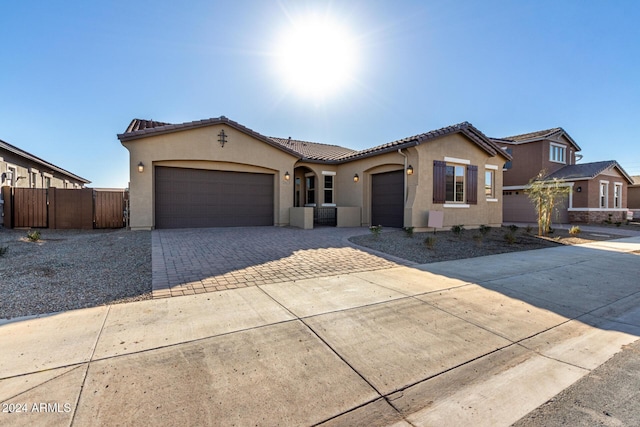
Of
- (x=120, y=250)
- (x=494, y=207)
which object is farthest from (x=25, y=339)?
(x=494, y=207)

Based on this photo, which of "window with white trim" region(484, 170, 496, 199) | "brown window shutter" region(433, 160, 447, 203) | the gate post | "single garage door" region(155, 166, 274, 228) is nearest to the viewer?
the gate post

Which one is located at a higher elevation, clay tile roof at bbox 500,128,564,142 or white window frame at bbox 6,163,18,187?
clay tile roof at bbox 500,128,564,142

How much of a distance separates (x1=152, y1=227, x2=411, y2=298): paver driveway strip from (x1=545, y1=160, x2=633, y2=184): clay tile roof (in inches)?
869

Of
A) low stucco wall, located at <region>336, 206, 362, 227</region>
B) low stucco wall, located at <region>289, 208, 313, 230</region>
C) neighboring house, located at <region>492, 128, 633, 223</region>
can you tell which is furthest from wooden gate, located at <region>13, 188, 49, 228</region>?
neighboring house, located at <region>492, 128, 633, 223</region>

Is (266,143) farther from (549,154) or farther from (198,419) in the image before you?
(549,154)

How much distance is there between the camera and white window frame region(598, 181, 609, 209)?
22.2 metres

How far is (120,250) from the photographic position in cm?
763

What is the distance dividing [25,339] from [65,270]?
10.2 ft

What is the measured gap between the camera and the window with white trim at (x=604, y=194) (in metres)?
22.3

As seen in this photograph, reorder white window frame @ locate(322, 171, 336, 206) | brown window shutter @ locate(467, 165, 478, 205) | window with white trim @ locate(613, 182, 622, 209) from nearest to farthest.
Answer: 1. brown window shutter @ locate(467, 165, 478, 205)
2. white window frame @ locate(322, 171, 336, 206)
3. window with white trim @ locate(613, 182, 622, 209)

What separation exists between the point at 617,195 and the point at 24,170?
40.6 meters

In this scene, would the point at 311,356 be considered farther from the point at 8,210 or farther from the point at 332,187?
the point at 8,210

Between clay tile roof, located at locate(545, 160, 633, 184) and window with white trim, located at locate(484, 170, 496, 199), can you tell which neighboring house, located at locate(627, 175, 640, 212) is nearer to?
clay tile roof, located at locate(545, 160, 633, 184)

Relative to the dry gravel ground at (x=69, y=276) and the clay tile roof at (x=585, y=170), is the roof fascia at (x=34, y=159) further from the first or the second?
the clay tile roof at (x=585, y=170)
